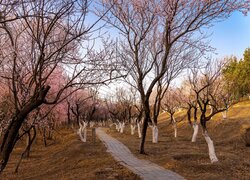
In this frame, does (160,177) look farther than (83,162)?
No

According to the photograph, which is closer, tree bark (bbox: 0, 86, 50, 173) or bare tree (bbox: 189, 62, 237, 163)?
tree bark (bbox: 0, 86, 50, 173)

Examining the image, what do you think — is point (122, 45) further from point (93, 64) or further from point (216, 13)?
point (93, 64)

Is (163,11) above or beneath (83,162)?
above

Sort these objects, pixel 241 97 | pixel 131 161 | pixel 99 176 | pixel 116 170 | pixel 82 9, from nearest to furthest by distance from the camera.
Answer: pixel 82 9 → pixel 99 176 → pixel 116 170 → pixel 131 161 → pixel 241 97

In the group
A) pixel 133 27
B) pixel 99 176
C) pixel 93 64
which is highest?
pixel 133 27

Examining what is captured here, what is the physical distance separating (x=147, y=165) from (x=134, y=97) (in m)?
35.7

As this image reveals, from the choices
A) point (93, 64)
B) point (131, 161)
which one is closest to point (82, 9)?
point (93, 64)

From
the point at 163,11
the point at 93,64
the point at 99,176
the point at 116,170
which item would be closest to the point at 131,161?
the point at 116,170

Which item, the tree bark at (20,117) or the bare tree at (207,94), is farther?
the bare tree at (207,94)

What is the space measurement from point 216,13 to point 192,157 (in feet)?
25.3

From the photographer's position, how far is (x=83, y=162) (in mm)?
16203

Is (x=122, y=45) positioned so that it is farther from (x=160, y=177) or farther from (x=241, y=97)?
(x=241, y=97)

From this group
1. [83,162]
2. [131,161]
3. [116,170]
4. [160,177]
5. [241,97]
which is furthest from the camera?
[241,97]

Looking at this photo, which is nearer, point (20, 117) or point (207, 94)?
point (20, 117)
